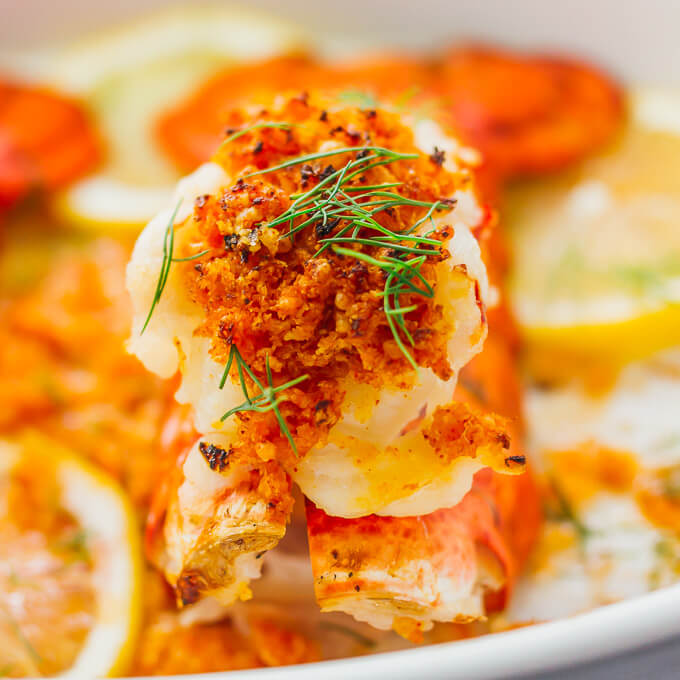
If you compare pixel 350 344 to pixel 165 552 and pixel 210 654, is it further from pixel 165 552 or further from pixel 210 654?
pixel 210 654

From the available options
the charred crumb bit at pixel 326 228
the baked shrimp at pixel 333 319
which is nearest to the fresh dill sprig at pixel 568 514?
the baked shrimp at pixel 333 319

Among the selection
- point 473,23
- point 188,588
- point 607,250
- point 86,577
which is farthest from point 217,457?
point 473,23

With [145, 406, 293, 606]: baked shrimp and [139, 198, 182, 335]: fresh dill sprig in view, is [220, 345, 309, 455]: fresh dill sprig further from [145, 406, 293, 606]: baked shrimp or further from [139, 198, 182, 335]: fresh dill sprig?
[139, 198, 182, 335]: fresh dill sprig

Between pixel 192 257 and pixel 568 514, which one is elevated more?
pixel 192 257

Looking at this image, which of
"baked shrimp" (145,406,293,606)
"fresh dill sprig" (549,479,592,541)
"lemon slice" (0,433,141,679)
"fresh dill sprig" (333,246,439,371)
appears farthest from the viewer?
"fresh dill sprig" (549,479,592,541)

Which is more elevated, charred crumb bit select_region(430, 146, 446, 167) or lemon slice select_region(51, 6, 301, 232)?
lemon slice select_region(51, 6, 301, 232)

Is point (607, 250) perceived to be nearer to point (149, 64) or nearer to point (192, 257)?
point (192, 257)

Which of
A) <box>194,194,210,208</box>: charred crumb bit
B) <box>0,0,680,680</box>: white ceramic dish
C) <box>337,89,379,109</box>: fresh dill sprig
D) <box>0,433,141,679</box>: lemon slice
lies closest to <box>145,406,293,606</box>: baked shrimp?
<box>0,433,141,679</box>: lemon slice
